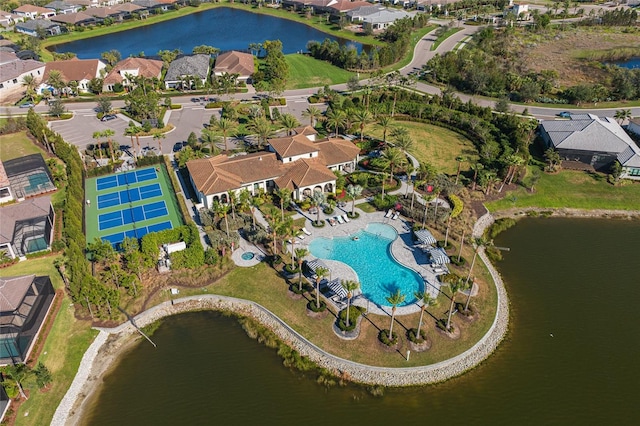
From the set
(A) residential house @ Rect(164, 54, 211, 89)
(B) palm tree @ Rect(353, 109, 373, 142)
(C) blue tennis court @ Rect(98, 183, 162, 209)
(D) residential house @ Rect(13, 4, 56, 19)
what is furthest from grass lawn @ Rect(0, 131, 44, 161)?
(D) residential house @ Rect(13, 4, 56, 19)

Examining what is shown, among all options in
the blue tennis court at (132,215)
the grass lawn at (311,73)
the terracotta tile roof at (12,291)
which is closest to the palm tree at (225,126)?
the blue tennis court at (132,215)

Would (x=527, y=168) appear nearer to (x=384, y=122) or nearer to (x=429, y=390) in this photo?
(x=384, y=122)

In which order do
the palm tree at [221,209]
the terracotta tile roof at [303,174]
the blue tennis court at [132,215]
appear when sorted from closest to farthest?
the palm tree at [221,209]
the blue tennis court at [132,215]
the terracotta tile roof at [303,174]

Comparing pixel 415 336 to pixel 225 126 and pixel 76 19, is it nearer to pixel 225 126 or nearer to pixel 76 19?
pixel 225 126

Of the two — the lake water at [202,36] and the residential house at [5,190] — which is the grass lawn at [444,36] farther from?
A: the residential house at [5,190]

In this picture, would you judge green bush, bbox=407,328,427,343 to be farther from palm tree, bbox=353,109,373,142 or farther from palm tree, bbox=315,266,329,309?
palm tree, bbox=353,109,373,142

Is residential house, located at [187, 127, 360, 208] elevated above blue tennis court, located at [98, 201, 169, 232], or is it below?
above

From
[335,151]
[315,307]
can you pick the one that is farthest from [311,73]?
[315,307]

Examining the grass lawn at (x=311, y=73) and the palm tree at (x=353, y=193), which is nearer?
the palm tree at (x=353, y=193)
